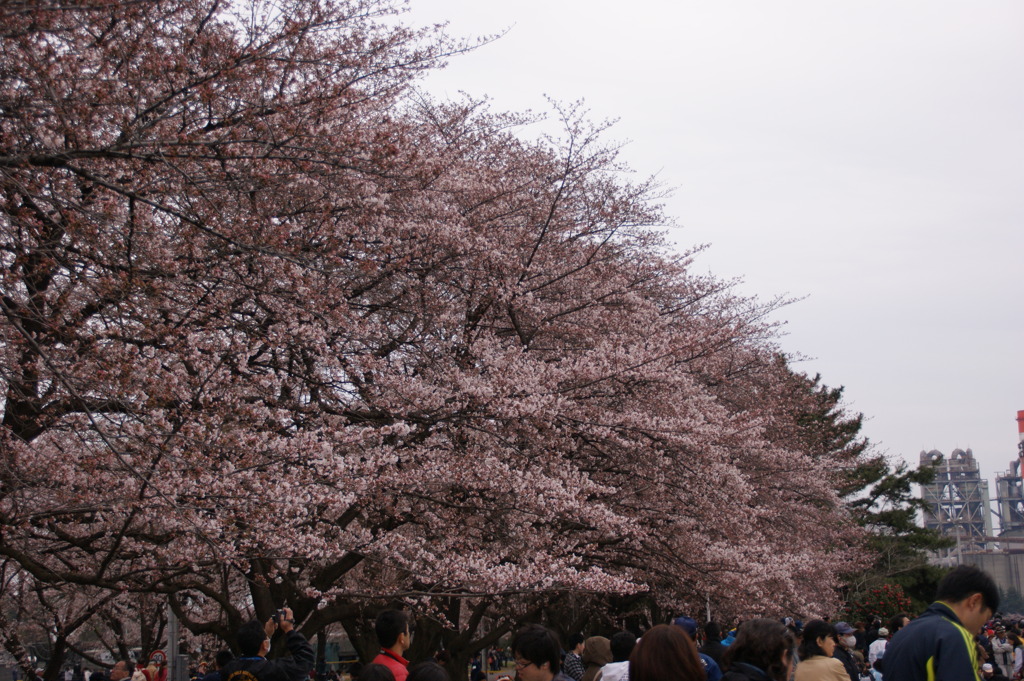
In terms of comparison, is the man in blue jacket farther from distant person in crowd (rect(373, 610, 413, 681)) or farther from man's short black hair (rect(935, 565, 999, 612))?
distant person in crowd (rect(373, 610, 413, 681))

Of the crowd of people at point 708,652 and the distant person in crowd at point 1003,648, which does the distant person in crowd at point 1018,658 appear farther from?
the crowd of people at point 708,652

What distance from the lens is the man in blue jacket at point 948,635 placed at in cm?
390

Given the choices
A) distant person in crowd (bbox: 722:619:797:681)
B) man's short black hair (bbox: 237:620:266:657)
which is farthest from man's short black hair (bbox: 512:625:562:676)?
man's short black hair (bbox: 237:620:266:657)

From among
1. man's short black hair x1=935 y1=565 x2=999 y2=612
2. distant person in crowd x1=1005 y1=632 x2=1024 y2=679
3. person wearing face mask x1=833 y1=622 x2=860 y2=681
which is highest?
man's short black hair x1=935 y1=565 x2=999 y2=612

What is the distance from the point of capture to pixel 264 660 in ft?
18.6

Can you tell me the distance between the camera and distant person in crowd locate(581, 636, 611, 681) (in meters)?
6.67

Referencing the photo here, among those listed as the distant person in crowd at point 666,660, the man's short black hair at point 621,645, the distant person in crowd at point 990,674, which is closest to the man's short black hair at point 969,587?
the distant person in crowd at point 666,660

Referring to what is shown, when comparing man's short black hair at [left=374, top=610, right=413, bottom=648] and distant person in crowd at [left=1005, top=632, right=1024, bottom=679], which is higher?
man's short black hair at [left=374, top=610, right=413, bottom=648]

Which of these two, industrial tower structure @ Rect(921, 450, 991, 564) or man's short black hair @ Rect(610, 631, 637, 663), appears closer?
man's short black hair @ Rect(610, 631, 637, 663)

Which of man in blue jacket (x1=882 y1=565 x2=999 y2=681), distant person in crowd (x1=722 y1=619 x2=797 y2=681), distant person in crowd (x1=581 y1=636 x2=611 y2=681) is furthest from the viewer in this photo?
distant person in crowd (x1=581 y1=636 x2=611 y2=681)

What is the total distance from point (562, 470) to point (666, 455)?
245cm

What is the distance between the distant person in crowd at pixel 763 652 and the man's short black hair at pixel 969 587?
3.79 feet

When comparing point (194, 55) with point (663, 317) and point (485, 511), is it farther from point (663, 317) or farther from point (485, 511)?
point (663, 317)

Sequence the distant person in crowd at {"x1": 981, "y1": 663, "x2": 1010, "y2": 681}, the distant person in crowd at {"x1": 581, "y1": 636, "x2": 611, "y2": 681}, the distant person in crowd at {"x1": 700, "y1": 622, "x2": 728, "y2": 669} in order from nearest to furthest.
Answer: the distant person in crowd at {"x1": 581, "y1": 636, "x2": 611, "y2": 681} < the distant person in crowd at {"x1": 700, "y1": 622, "x2": 728, "y2": 669} < the distant person in crowd at {"x1": 981, "y1": 663, "x2": 1010, "y2": 681}
